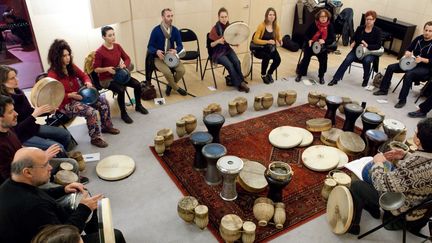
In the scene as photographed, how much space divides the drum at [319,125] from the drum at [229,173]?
4.75 ft

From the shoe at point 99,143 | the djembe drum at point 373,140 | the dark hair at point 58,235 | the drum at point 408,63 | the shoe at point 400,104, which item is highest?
the dark hair at point 58,235

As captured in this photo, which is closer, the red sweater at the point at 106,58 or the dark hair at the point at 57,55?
the dark hair at the point at 57,55

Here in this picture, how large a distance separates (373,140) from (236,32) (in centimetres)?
246

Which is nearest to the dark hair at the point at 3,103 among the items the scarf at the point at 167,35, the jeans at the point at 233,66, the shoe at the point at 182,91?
the scarf at the point at 167,35

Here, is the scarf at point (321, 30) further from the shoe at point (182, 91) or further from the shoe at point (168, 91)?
the shoe at point (168, 91)

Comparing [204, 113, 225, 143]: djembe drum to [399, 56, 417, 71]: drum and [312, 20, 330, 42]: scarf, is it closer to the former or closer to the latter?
[312, 20, 330, 42]: scarf

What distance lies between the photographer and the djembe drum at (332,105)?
400 centimetres

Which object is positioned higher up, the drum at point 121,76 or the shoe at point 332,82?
the drum at point 121,76

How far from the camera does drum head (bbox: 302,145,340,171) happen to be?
132 inches

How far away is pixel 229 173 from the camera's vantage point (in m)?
2.79

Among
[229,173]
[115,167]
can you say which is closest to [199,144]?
[229,173]

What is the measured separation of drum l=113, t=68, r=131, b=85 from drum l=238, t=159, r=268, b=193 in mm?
1891

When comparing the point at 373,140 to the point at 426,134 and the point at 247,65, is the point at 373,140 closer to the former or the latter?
the point at 426,134

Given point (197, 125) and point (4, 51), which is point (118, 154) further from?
point (4, 51)
